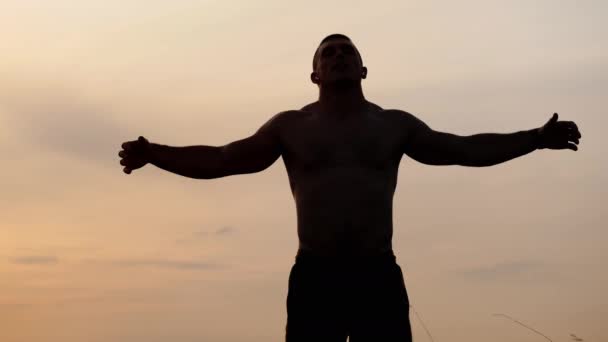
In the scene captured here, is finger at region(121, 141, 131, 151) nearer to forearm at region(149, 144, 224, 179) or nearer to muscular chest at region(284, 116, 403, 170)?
forearm at region(149, 144, 224, 179)

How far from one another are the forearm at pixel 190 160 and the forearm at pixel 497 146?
2.25 meters

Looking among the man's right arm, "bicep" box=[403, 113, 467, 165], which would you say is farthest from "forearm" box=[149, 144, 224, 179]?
"bicep" box=[403, 113, 467, 165]

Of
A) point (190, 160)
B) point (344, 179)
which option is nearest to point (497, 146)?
point (344, 179)

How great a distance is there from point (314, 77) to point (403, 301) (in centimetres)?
221

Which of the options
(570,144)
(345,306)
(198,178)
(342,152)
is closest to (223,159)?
(198,178)

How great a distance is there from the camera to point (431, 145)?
956 cm

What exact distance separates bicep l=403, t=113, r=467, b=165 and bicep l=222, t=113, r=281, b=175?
116cm

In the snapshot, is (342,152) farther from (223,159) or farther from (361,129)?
(223,159)

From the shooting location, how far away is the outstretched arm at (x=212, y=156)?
948 centimetres

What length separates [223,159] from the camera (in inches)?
376

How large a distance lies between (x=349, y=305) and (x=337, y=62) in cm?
215

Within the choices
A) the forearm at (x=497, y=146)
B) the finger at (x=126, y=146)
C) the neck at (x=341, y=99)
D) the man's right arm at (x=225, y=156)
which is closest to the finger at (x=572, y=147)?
the forearm at (x=497, y=146)

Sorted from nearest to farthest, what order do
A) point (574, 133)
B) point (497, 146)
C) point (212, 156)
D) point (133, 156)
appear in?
point (212, 156) < point (133, 156) < point (497, 146) < point (574, 133)

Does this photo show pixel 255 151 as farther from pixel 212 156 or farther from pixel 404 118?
pixel 404 118
